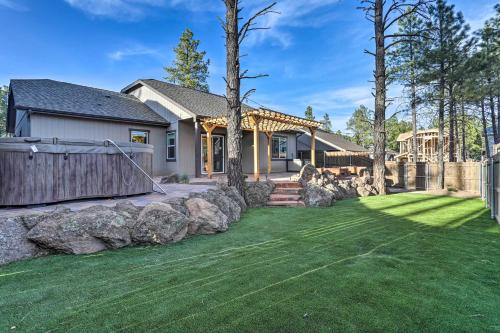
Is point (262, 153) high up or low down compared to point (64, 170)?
up

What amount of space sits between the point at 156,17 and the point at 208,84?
1393 centimetres

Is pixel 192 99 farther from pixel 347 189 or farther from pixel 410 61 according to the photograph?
pixel 410 61

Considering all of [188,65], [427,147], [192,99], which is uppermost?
[188,65]

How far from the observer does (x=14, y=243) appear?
11.2 feet

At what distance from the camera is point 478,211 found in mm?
6887

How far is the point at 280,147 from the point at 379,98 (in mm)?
7723

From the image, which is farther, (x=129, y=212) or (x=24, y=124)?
(x=24, y=124)

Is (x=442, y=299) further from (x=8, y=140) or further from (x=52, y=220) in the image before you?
(x=8, y=140)

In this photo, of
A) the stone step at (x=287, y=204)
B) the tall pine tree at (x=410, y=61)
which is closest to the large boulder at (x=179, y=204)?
the stone step at (x=287, y=204)

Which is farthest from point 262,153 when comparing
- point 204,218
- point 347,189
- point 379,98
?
point 204,218

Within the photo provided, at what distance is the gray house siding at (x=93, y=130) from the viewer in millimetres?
9812

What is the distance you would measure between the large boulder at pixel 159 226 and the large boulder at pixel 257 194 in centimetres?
356

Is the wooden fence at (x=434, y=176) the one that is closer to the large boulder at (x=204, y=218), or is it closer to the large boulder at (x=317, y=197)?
the large boulder at (x=317, y=197)

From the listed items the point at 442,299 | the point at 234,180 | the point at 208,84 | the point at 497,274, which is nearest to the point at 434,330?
the point at 442,299
